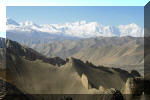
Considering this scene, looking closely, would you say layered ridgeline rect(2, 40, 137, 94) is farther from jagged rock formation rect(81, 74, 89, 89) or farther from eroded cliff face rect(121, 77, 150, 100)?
eroded cliff face rect(121, 77, 150, 100)

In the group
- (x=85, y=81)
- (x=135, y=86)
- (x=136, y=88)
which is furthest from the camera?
(x=85, y=81)

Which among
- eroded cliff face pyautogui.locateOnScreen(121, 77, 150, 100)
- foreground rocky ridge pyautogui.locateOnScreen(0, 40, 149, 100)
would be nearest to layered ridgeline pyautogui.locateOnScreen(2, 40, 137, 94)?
foreground rocky ridge pyautogui.locateOnScreen(0, 40, 149, 100)

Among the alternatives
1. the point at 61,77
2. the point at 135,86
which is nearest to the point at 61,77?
the point at 61,77

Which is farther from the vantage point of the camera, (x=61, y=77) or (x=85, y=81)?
(x=61, y=77)

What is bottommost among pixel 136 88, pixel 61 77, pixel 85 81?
pixel 85 81

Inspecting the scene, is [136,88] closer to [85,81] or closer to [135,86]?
[135,86]

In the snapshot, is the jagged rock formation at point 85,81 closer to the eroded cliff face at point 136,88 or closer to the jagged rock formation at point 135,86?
the jagged rock formation at point 135,86

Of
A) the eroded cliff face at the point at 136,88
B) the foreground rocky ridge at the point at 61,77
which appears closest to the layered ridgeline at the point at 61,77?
the foreground rocky ridge at the point at 61,77

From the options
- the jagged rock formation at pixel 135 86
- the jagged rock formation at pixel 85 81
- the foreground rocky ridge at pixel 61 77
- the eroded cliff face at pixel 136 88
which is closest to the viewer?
the eroded cliff face at pixel 136 88

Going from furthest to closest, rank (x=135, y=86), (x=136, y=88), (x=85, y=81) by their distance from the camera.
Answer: (x=85, y=81) → (x=135, y=86) → (x=136, y=88)

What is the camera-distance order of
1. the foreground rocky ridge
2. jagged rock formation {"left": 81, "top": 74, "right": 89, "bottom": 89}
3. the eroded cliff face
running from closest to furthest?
the eroded cliff face
the foreground rocky ridge
jagged rock formation {"left": 81, "top": 74, "right": 89, "bottom": 89}

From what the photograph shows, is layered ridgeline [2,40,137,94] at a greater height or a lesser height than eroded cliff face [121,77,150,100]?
lesser

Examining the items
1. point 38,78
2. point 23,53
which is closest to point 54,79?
point 38,78

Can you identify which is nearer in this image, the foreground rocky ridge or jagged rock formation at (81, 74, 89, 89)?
the foreground rocky ridge
